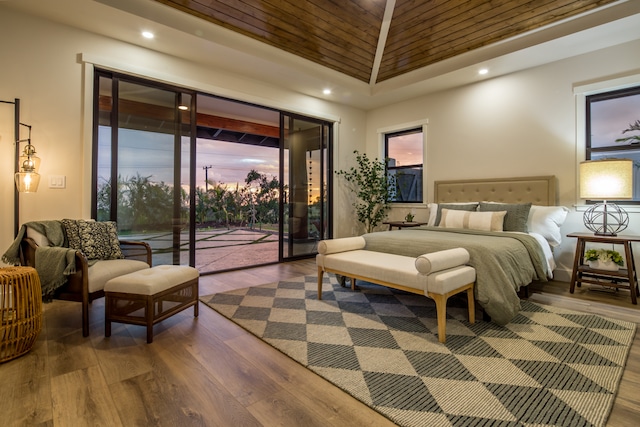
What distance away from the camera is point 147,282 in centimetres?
228

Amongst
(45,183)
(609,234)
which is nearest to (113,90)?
(45,183)

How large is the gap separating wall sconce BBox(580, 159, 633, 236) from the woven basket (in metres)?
4.99

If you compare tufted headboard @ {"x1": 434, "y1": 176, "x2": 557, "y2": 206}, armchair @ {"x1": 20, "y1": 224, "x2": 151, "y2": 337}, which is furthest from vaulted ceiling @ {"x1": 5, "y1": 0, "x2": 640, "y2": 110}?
armchair @ {"x1": 20, "y1": 224, "x2": 151, "y2": 337}

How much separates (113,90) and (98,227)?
1.62m

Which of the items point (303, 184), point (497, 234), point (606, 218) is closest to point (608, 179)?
point (606, 218)

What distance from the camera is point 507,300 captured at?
2.49 meters

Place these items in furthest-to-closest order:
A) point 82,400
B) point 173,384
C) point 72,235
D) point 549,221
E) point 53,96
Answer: point 549,221 → point 53,96 → point 72,235 → point 173,384 → point 82,400

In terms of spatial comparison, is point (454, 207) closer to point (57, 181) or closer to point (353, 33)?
point (353, 33)

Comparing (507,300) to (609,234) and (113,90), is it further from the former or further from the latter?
(113,90)

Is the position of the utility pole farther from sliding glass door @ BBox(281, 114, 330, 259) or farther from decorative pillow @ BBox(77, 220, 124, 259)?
decorative pillow @ BBox(77, 220, 124, 259)

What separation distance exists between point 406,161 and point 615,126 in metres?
2.84

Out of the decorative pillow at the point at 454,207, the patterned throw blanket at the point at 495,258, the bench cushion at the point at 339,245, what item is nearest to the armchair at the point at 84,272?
the bench cushion at the point at 339,245

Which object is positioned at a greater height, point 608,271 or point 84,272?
point 84,272

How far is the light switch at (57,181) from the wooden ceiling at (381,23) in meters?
2.03
